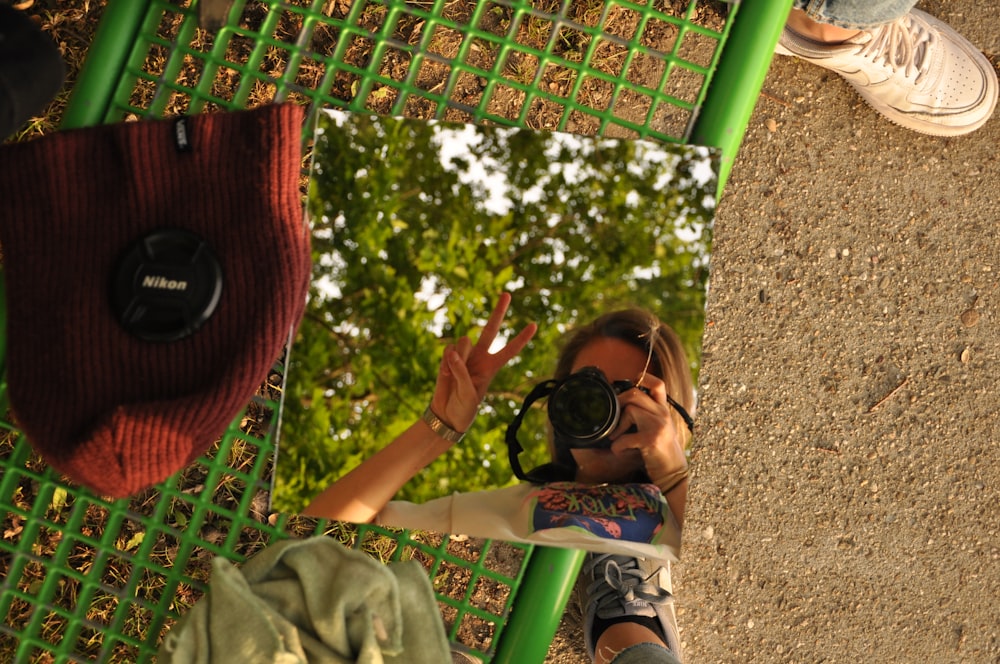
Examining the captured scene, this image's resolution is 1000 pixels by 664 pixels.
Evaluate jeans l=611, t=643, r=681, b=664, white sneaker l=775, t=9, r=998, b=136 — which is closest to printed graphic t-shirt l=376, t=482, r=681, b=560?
jeans l=611, t=643, r=681, b=664

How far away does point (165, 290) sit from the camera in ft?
1.91

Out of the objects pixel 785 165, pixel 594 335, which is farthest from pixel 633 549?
pixel 785 165

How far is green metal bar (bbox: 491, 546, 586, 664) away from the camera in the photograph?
27.4 inches

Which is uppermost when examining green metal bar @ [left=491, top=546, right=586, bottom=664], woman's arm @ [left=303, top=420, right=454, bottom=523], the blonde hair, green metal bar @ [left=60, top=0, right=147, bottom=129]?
green metal bar @ [left=60, top=0, right=147, bottom=129]

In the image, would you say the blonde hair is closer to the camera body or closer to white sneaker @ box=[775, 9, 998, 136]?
the camera body

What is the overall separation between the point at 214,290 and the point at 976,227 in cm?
123

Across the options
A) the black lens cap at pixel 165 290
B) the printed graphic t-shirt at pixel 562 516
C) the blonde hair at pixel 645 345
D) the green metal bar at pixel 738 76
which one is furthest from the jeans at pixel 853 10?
the black lens cap at pixel 165 290

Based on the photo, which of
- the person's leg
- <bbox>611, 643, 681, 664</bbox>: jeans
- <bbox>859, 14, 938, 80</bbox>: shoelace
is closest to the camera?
<bbox>611, 643, 681, 664</bbox>: jeans

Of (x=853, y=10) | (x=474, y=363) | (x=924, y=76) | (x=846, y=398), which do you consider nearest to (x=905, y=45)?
(x=924, y=76)

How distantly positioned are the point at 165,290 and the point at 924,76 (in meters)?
1.19

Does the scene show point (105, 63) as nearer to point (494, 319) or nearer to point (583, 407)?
point (494, 319)

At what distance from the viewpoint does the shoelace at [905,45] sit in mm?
1216

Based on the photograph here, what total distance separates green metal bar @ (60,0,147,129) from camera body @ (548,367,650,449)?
471 millimetres

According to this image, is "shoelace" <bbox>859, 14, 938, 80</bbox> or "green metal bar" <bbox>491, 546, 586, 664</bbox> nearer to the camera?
"green metal bar" <bbox>491, 546, 586, 664</bbox>
